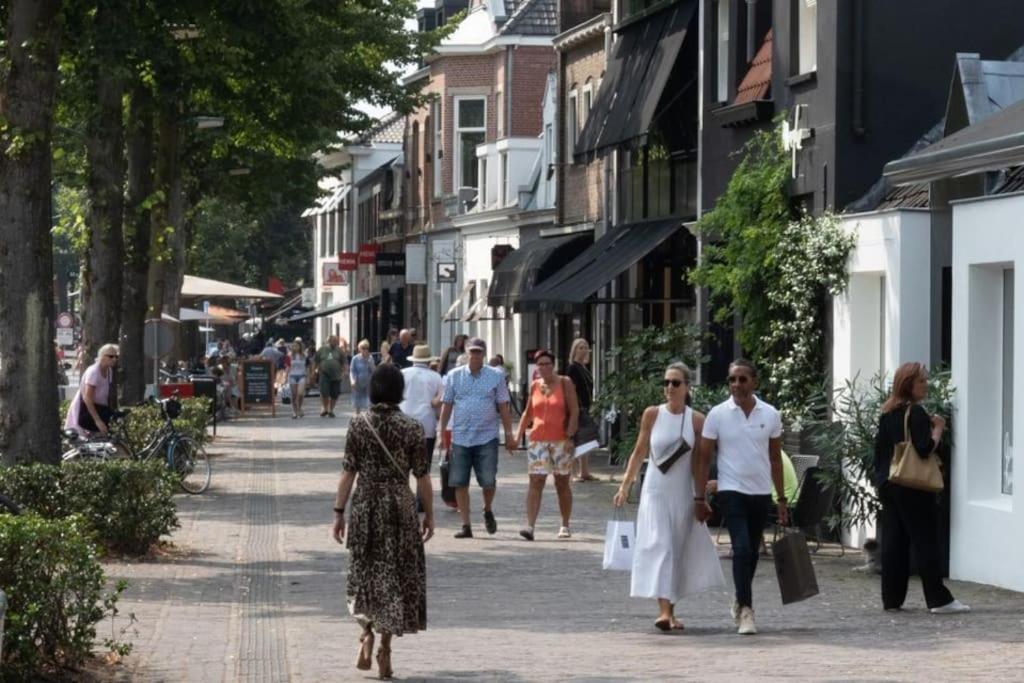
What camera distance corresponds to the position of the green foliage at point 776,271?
67.1ft

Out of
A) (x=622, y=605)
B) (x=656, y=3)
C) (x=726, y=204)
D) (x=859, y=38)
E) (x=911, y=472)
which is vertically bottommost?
(x=622, y=605)

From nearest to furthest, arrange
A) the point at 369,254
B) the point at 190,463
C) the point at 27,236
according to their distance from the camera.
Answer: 1. the point at 27,236
2. the point at 190,463
3. the point at 369,254

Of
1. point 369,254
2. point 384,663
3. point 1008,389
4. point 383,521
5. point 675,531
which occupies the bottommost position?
point 384,663

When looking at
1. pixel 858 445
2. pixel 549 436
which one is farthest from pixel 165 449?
pixel 858 445

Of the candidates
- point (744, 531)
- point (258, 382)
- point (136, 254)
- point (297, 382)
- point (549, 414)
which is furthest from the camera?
point (258, 382)

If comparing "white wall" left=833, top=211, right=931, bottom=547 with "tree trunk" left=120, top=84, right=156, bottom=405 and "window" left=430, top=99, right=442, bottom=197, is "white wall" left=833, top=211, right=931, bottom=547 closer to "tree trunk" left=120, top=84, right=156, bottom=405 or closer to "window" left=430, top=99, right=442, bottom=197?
"tree trunk" left=120, top=84, right=156, bottom=405

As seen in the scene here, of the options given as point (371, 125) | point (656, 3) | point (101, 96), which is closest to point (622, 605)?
point (101, 96)

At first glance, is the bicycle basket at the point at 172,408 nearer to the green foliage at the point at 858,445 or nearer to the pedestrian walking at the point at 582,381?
the pedestrian walking at the point at 582,381

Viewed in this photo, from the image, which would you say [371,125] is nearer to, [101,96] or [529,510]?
[101,96]

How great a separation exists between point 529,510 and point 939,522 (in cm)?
451

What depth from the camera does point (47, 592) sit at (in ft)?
34.9

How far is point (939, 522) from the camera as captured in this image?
17016mm

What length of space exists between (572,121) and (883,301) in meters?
20.9

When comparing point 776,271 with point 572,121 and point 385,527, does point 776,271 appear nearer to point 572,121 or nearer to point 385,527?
point 385,527
